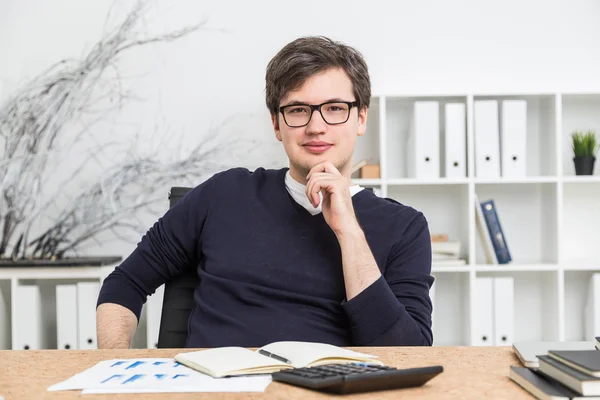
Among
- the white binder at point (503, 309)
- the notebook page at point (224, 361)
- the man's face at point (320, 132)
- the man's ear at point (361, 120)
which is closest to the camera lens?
the notebook page at point (224, 361)

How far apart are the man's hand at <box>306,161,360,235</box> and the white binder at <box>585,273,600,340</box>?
2.02 meters

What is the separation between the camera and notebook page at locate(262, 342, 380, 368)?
1.04 metres

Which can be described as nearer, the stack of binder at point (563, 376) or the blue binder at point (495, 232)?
the stack of binder at point (563, 376)

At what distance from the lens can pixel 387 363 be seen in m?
1.12

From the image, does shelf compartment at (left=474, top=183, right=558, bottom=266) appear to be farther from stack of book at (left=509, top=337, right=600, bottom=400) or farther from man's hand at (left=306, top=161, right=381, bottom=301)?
stack of book at (left=509, top=337, right=600, bottom=400)

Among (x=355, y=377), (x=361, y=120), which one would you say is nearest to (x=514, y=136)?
(x=361, y=120)

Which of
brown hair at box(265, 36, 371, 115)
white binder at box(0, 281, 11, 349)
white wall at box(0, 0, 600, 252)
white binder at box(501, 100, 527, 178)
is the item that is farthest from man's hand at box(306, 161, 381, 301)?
white binder at box(0, 281, 11, 349)

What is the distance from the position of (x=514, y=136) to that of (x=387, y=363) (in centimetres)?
226

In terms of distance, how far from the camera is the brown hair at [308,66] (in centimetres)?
169

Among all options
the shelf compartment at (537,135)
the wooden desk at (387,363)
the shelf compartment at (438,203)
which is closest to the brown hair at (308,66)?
the wooden desk at (387,363)

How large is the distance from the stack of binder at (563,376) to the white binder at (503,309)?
226cm

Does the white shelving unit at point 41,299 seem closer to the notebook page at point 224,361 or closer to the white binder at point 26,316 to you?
the white binder at point 26,316

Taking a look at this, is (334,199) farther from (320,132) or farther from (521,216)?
(521,216)

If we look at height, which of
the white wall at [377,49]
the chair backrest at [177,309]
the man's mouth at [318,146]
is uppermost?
the white wall at [377,49]
